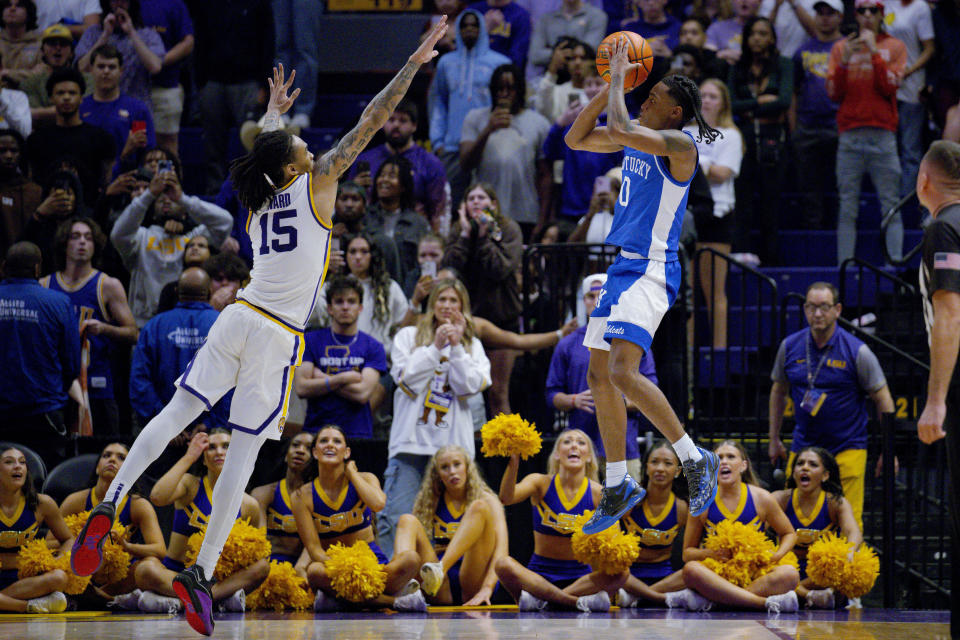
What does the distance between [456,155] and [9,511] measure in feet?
18.4

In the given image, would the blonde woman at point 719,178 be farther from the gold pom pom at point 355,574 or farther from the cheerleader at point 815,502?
the gold pom pom at point 355,574

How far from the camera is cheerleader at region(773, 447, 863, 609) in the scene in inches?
345

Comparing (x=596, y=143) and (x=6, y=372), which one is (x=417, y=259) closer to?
(x=6, y=372)

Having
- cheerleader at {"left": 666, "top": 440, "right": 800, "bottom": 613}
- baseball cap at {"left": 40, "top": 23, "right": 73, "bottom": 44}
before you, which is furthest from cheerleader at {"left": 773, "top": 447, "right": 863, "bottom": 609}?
baseball cap at {"left": 40, "top": 23, "right": 73, "bottom": 44}

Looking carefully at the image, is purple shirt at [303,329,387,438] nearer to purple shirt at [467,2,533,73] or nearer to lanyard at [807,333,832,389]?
lanyard at [807,333,832,389]

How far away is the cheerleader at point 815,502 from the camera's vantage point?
8.77 metres

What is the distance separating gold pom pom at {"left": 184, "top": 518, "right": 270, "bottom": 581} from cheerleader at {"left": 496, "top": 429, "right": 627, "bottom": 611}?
1.60 meters

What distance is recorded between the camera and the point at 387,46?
15852 mm

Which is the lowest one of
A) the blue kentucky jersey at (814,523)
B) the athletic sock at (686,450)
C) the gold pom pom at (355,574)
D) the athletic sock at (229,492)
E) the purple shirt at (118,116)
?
the gold pom pom at (355,574)

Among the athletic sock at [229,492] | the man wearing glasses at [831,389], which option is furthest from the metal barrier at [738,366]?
the athletic sock at [229,492]

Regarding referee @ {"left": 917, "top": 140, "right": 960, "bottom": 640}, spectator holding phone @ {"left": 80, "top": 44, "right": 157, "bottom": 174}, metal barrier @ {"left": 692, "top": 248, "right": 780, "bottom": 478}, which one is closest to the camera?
referee @ {"left": 917, "top": 140, "right": 960, "bottom": 640}

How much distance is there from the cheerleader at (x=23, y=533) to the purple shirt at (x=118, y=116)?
4171 millimetres

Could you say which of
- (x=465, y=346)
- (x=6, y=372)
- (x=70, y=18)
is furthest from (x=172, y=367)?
(x=70, y=18)

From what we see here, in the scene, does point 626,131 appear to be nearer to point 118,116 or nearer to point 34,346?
point 34,346
